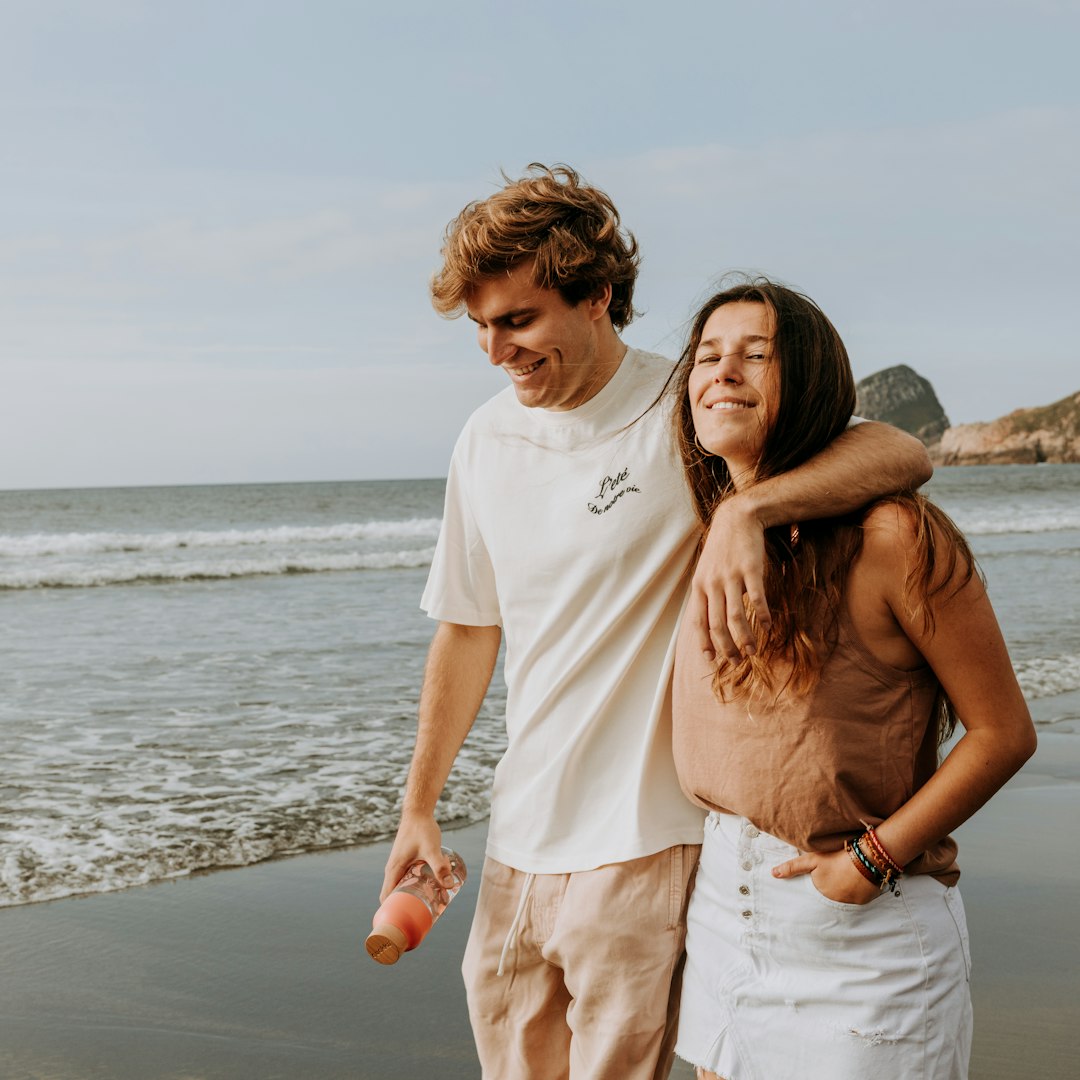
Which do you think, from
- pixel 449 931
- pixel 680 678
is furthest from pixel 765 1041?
pixel 449 931

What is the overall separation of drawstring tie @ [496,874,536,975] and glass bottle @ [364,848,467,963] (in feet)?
0.51

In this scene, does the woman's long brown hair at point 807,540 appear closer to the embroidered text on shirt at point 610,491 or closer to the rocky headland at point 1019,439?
the embroidered text on shirt at point 610,491

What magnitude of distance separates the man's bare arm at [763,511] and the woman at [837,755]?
0.05 m

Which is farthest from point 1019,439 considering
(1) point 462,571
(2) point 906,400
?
(1) point 462,571

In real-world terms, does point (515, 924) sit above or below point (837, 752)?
below

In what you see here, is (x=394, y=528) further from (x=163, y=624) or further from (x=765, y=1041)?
(x=765, y=1041)

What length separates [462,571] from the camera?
263 centimetres

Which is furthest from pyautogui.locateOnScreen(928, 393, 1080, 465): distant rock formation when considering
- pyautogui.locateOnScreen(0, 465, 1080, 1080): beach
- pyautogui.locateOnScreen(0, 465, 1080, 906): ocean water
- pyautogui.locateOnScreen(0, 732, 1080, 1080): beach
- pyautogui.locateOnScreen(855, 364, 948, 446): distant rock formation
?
pyautogui.locateOnScreen(0, 732, 1080, 1080): beach

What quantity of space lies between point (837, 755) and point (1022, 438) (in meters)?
89.3

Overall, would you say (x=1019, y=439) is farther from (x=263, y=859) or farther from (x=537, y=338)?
(x=537, y=338)

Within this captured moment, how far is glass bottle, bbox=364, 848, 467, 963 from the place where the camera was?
2160 mm

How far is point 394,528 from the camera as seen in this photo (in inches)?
1180

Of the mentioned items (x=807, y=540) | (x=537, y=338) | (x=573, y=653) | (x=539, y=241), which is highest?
(x=539, y=241)

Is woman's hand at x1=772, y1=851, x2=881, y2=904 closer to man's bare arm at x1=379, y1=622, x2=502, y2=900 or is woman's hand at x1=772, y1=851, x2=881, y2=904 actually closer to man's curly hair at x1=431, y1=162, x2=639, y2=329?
man's bare arm at x1=379, y1=622, x2=502, y2=900
